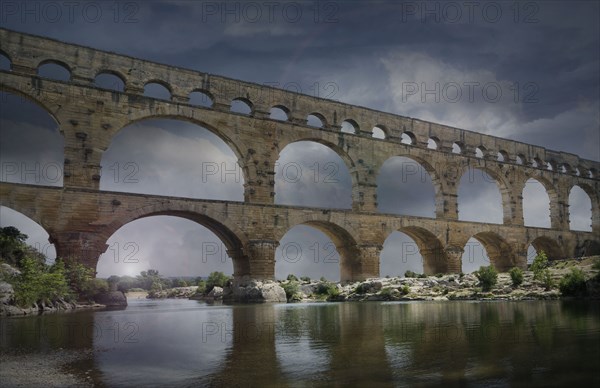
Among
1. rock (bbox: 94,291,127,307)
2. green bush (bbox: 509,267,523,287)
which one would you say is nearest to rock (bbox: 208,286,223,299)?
rock (bbox: 94,291,127,307)

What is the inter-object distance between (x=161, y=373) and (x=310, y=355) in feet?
7.13

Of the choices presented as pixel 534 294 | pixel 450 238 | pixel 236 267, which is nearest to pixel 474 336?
pixel 534 294

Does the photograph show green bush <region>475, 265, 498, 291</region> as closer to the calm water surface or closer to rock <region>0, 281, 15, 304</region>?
the calm water surface

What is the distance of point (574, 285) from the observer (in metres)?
20.1

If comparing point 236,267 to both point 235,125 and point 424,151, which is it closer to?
point 235,125

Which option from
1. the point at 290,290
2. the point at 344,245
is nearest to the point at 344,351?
the point at 290,290

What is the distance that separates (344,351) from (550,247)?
40.0 m

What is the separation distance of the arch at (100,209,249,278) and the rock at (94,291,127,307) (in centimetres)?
297

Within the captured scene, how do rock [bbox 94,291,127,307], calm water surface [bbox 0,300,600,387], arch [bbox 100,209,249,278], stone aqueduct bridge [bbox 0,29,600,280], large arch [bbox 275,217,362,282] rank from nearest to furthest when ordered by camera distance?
1. calm water surface [bbox 0,300,600,387]
2. stone aqueduct bridge [bbox 0,29,600,280]
3. arch [bbox 100,209,249,278]
4. rock [bbox 94,291,127,307]
5. large arch [bbox 275,217,362,282]

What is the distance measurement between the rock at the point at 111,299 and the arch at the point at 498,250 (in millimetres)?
25803

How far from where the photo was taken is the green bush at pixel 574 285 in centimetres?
1989

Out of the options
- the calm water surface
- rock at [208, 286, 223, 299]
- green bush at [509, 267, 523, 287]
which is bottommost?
rock at [208, 286, 223, 299]

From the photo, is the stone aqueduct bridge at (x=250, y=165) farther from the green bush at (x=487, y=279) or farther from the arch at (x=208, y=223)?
the green bush at (x=487, y=279)

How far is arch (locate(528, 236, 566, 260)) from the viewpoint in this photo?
4112 centimetres
